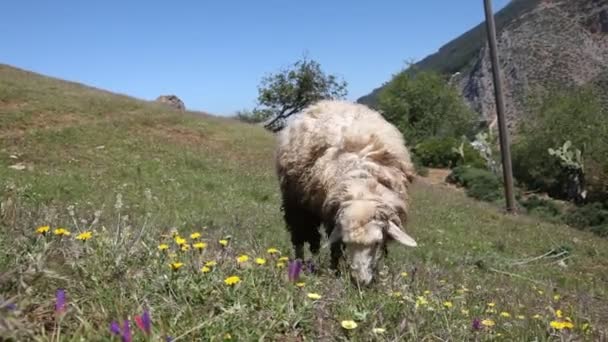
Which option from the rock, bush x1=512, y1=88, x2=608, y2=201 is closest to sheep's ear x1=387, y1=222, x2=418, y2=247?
bush x1=512, y1=88, x2=608, y2=201

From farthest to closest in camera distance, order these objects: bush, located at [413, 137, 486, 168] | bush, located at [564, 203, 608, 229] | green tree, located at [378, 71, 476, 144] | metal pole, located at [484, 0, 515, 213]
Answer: green tree, located at [378, 71, 476, 144], bush, located at [413, 137, 486, 168], bush, located at [564, 203, 608, 229], metal pole, located at [484, 0, 515, 213]

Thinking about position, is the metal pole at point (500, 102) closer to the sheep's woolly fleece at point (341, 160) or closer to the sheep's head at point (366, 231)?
the sheep's woolly fleece at point (341, 160)

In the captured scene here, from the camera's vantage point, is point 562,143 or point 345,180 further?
point 562,143

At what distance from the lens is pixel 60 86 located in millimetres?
36500

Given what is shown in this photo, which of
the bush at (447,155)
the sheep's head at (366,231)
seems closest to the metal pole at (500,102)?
the sheep's head at (366,231)

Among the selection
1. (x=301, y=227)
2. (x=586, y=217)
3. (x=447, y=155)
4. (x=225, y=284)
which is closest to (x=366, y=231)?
(x=301, y=227)

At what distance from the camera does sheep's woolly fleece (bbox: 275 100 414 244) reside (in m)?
7.15

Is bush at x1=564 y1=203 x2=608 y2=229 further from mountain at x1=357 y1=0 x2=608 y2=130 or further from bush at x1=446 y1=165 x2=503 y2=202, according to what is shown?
mountain at x1=357 y1=0 x2=608 y2=130

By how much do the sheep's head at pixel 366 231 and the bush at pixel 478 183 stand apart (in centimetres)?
2852

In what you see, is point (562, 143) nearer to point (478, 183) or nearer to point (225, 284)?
point (478, 183)

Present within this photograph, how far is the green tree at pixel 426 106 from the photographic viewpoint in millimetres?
80250

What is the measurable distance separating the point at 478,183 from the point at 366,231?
3329cm

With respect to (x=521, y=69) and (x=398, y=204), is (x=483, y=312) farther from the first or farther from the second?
(x=521, y=69)

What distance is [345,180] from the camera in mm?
7184
